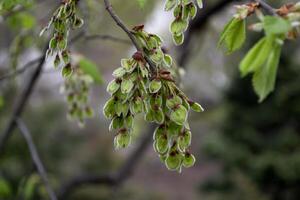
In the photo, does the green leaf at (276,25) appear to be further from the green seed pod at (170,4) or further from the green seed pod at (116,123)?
the green seed pod at (116,123)

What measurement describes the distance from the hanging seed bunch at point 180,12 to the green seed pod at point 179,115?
0.61 ft

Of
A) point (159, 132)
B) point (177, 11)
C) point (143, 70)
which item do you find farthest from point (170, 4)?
point (159, 132)

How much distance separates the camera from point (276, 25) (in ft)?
2.99

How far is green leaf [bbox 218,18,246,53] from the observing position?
3.49 feet

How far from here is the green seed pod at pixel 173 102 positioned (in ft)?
3.17

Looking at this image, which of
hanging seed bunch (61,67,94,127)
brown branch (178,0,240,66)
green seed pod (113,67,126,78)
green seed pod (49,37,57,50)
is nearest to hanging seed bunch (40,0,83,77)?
green seed pod (49,37,57,50)

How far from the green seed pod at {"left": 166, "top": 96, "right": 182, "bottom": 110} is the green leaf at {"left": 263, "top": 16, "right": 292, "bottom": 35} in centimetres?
21

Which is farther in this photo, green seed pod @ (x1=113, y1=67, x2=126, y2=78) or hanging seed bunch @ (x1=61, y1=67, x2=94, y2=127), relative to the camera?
hanging seed bunch @ (x1=61, y1=67, x2=94, y2=127)

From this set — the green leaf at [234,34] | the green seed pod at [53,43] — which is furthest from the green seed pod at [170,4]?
the green seed pod at [53,43]

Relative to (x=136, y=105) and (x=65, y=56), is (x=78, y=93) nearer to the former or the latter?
(x=65, y=56)

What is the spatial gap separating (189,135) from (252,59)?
10.3 inches

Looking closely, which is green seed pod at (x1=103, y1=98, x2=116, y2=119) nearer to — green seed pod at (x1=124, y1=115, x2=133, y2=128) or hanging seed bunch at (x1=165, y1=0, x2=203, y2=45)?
green seed pod at (x1=124, y1=115, x2=133, y2=128)

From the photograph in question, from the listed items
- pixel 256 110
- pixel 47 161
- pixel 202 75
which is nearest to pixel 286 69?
pixel 256 110

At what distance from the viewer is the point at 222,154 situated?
21.4 ft
